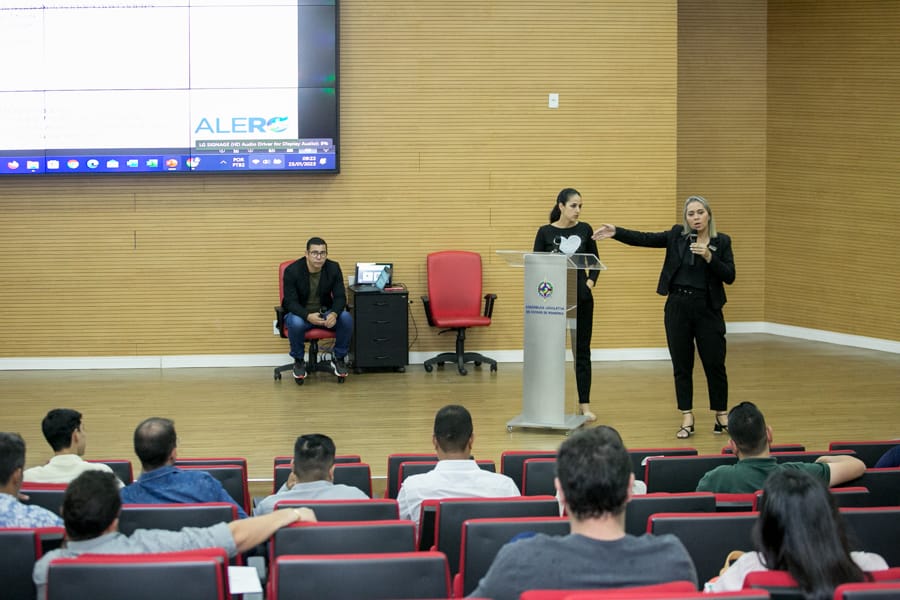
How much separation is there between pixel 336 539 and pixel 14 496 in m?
1.17

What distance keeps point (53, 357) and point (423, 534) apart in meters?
7.12

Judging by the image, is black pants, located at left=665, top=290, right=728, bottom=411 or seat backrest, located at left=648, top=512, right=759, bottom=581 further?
black pants, located at left=665, top=290, right=728, bottom=411

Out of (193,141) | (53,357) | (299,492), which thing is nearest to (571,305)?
(299,492)

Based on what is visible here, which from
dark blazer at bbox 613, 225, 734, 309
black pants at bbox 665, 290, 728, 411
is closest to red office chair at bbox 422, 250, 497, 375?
dark blazer at bbox 613, 225, 734, 309

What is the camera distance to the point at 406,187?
9.65 metres

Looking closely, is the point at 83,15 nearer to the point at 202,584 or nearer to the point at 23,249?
the point at 23,249

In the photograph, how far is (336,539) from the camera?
9.03 ft

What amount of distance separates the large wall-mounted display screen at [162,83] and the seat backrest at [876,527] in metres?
7.07

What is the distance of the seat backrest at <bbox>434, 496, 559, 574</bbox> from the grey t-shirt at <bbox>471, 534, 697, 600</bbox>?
94 cm

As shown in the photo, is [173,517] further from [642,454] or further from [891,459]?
[891,459]

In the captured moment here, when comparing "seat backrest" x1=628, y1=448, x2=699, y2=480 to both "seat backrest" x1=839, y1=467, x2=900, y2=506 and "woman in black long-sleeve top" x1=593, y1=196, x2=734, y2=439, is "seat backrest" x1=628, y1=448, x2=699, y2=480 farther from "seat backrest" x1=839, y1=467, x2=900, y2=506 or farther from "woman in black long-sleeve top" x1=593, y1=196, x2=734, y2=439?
"woman in black long-sleeve top" x1=593, y1=196, x2=734, y2=439

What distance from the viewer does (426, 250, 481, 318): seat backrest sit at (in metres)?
9.49

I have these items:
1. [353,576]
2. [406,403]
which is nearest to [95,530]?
[353,576]

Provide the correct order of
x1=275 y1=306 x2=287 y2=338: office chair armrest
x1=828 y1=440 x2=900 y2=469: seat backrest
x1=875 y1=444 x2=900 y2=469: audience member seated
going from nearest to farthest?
x1=875 y1=444 x2=900 y2=469: audience member seated → x1=828 y1=440 x2=900 y2=469: seat backrest → x1=275 y1=306 x2=287 y2=338: office chair armrest
